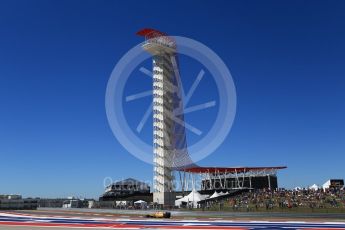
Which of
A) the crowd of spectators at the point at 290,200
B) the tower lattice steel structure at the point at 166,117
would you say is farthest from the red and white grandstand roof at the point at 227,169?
the crowd of spectators at the point at 290,200

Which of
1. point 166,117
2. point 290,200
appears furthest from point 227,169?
point 290,200

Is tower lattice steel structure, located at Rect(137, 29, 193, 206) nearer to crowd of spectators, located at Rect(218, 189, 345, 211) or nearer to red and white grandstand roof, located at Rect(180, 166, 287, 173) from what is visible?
red and white grandstand roof, located at Rect(180, 166, 287, 173)

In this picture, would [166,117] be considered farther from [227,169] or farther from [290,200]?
[290,200]

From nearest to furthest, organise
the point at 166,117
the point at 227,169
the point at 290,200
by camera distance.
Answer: the point at 290,200 < the point at 166,117 < the point at 227,169

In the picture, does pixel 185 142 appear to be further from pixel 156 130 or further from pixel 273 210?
pixel 273 210

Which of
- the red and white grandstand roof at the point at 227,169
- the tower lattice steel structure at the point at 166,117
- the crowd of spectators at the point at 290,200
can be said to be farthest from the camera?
the red and white grandstand roof at the point at 227,169

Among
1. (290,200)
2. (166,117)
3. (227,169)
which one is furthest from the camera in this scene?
(227,169)

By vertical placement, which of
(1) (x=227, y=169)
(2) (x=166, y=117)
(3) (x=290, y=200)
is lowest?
(3) (x=290, y=200)

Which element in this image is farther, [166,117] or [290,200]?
[166,117]

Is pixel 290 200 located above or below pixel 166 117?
below

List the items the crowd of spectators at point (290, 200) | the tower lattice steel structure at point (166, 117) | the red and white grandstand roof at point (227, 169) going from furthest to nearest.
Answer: the red and white grandstand roof at point (227, 169)
the tower lattice steel structure at point (166, 117)
the crowd of spectators at point (290, 200)

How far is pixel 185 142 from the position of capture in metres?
110

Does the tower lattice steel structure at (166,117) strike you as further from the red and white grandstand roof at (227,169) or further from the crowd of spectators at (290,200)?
the crowd of spectators at (290,200)

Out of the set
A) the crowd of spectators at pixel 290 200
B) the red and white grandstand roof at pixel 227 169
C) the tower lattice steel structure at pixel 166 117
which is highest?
the tower lattice steel structure at pixel 166 117
